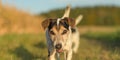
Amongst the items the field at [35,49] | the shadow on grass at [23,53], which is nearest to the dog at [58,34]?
the field at [35,49]

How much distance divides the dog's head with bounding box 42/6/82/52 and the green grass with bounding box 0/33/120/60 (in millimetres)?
2063

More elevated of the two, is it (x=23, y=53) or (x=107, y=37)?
(x=23, y=53)

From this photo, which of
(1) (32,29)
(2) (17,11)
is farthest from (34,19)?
(2) (17,11)

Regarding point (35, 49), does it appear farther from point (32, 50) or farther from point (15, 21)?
point (15, 21)

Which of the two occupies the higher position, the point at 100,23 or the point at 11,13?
the point at 11,13

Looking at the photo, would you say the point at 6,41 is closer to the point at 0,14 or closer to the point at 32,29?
the point at 0,14

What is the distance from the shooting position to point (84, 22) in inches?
1483

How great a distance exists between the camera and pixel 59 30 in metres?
8.34

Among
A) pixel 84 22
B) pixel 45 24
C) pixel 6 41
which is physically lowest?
pixel 84 22

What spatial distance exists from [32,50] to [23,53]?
1.16 metres

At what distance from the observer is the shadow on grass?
37.6 feet

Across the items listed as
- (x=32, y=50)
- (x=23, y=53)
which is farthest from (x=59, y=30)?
(x=32, y=50)

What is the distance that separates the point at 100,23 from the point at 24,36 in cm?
2096

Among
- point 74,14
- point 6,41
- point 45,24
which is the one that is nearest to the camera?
point 45,24
